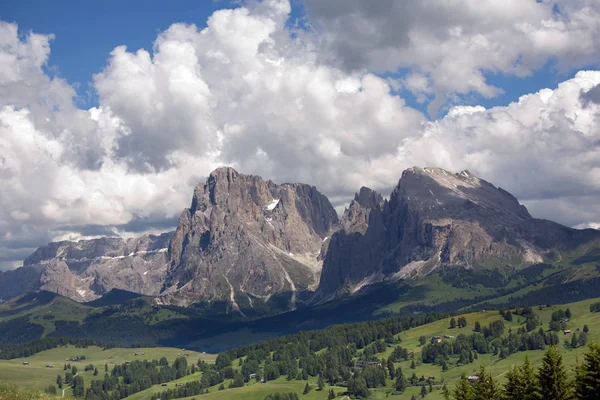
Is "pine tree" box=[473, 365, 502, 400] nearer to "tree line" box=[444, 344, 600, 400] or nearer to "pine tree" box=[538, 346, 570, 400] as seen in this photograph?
"tree line" box=[444, 344, 600, 400]

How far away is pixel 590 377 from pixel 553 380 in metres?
5.93

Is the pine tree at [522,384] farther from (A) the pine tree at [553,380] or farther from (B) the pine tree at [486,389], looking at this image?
→ (B) the pine tree at [486,389]

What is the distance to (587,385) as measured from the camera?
94750mm

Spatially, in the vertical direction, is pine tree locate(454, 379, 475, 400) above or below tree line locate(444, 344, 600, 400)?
below

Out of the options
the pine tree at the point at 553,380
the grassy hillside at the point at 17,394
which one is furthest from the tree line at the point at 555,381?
the grassy hillside at the point at 17,394

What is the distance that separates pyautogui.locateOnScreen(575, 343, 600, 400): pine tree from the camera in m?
94.4

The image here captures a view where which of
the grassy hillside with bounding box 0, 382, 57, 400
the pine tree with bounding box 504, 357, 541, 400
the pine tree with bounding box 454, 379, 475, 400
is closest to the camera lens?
the grassy hillside with bounding box 0, 382, 57, 400

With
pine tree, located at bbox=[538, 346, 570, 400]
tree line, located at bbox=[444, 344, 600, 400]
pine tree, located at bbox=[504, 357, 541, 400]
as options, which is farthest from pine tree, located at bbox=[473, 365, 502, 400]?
pine tree, located at bbox=[538, 346, 570, 400]

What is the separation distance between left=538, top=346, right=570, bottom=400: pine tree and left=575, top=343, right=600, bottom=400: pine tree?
2.54m

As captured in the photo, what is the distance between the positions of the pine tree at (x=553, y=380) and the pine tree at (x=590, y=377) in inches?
100

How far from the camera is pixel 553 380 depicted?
326 ft

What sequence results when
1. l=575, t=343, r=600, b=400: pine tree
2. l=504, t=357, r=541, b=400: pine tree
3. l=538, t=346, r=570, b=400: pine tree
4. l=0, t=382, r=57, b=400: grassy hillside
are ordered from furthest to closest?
1. l=504, t=357, r=541, b=400: pine tree
2. l=538, t=346, r=570, b=400: pine tree
3. l=575, t=343, r=600, b=400: pine tree
4. l=0, t=382, r=57, b=400: grassy hillside

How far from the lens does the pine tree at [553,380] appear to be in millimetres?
99062

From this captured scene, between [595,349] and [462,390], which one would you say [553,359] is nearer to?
[595,349]
